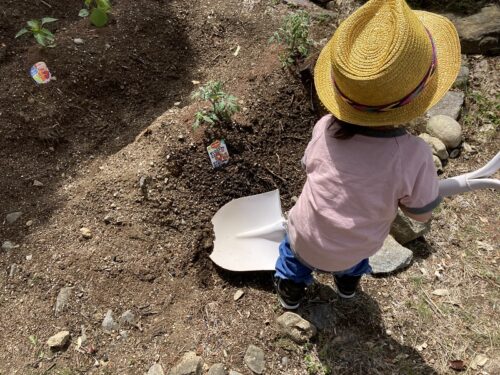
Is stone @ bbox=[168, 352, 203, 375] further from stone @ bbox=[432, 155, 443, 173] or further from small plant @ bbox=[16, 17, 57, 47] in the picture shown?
small plant @ bbox=[16, 17, 57, 47]

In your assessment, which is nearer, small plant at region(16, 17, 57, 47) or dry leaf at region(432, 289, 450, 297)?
dry leaf at region(432, 289, 450, 297)

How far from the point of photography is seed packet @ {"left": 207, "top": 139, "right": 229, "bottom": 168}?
2.27m

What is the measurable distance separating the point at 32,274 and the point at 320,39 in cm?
205

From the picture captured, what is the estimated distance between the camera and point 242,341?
1.83 meters

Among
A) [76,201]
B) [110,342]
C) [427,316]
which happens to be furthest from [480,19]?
[110,342]

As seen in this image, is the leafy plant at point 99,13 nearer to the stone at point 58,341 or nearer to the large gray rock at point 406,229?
the stone at point 58,341

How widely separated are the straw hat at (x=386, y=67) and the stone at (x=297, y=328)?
929mm

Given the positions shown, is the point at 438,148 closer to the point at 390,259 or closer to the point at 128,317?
the point at 390,259

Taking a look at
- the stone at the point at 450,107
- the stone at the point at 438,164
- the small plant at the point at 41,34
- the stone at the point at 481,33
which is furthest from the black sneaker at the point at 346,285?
the small plant at the point at 41,34

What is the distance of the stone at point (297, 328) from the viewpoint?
1.83 m

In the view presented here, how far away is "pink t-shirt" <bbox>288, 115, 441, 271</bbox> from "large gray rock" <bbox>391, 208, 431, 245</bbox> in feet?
2.23

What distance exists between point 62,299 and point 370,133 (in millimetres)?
1449

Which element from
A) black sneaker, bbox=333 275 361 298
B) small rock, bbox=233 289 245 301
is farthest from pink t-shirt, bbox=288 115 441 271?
small rock, bbox=233 289 245 301

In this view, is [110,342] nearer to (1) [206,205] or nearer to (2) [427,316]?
(1) [206,205]
